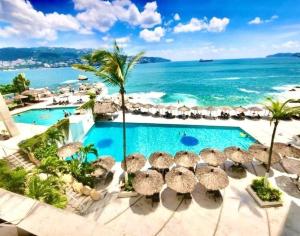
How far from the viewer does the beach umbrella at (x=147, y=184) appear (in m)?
10.4

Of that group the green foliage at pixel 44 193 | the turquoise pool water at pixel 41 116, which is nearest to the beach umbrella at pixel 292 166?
the green foliage at pixel 44 193

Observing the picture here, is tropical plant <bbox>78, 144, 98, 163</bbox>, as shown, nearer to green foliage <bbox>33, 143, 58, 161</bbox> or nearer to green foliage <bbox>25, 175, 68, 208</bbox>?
green foliage <bbox>33, 143, 58, 161</bbox>

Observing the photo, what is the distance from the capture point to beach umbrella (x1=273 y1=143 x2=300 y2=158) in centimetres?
1381

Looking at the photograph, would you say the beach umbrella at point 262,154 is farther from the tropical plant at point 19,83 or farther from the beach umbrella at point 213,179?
the tropical plant at point 19,83

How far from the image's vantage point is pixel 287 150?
46.3ft

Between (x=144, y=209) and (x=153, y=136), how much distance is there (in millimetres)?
12535

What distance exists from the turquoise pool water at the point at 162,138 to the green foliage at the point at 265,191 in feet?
26.0

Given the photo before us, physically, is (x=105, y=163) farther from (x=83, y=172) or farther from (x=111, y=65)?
(x=111, y=65)

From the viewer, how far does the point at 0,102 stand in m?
16.2

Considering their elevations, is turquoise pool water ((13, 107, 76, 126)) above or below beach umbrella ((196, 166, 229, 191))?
below

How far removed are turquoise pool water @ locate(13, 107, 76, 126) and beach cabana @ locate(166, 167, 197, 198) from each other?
898 inches

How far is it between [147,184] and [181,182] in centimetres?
189

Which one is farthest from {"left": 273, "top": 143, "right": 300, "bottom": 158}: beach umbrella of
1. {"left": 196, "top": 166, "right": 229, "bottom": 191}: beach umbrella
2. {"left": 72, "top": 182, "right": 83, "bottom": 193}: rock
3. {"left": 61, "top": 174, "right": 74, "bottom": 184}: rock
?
{"left": 61, "top": 174, "right": 74, "bottom": 184}: rock

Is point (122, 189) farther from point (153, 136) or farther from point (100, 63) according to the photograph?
point (153, 136)
